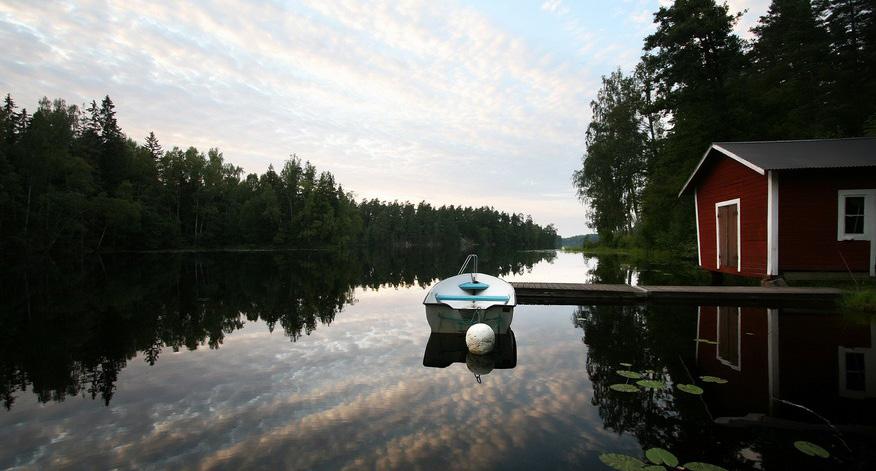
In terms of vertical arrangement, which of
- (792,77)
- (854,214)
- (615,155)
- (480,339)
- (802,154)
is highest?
(792,77)

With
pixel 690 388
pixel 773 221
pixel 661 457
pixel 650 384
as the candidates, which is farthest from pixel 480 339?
pixel 773 221

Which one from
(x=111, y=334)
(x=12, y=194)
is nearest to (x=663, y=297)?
(x=111, y=334)

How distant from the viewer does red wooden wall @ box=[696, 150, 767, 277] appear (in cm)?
1286

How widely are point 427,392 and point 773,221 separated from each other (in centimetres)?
1186

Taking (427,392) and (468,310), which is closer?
(427,392)

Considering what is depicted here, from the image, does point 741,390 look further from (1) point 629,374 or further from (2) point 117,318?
(2) point 117,318

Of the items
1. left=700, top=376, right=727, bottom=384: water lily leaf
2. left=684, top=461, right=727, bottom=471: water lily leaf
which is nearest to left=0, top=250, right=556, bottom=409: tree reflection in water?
left=684, top=461, right=727, bottom=471: water lily leaf

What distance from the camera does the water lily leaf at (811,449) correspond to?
353cm

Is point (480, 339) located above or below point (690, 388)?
above

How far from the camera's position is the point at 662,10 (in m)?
23.0

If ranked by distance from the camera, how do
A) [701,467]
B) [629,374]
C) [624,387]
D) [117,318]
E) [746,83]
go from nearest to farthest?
[701,467] → [624,387] → [629,374] → [117,318] → [746,83]

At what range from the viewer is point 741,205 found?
45.8ft

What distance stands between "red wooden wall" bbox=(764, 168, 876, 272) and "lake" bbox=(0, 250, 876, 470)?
9.84ft

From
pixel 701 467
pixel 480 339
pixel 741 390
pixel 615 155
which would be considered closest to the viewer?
pixel 701 467
